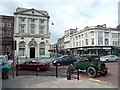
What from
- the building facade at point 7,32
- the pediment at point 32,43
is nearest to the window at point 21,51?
the pediment at point 32,43

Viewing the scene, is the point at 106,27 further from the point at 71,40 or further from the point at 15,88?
the point at 15,88

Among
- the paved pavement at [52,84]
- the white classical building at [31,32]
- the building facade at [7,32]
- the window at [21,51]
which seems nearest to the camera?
the paved pavement at [52,84]

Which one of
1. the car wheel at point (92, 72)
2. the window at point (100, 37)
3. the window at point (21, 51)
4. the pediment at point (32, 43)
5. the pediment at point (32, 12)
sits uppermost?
the pediment at point (32, 12)

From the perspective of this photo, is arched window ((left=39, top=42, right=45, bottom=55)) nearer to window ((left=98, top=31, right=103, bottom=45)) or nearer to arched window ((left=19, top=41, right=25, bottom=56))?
arched window ((left=19, top=41, right=25, bottom=56))

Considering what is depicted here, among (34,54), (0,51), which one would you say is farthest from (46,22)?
(0,51)

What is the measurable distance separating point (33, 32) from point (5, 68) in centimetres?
3732

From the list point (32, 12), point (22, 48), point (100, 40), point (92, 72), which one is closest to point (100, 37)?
point (100, 40)

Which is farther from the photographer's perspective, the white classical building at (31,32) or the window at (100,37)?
the window at (100,37)

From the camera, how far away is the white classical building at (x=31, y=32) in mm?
49625

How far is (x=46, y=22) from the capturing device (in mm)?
52312

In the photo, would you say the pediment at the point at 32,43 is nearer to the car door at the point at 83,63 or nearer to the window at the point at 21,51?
the window at the point at 21,51

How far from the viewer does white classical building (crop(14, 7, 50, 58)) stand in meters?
49.6

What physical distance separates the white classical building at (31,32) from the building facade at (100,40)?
15565 millimetres

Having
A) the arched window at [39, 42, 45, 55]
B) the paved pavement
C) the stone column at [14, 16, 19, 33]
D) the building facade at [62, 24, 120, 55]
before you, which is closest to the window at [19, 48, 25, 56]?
the arched window at [39, 42, 45, 55]
